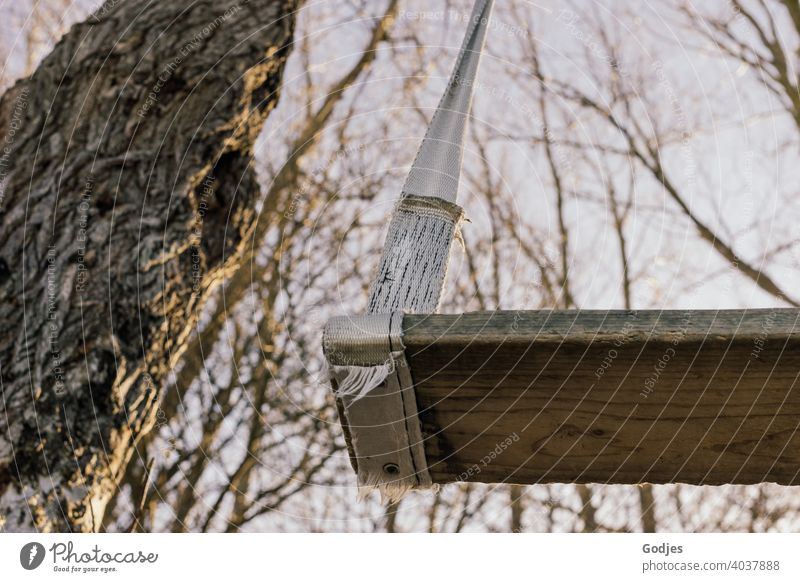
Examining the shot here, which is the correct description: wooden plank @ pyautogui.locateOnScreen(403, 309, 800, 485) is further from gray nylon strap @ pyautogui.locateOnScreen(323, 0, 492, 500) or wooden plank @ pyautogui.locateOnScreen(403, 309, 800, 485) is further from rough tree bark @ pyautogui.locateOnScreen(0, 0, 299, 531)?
rough tree bark @ pyautogui.locateOnScreen(0, 0, 299, 531)

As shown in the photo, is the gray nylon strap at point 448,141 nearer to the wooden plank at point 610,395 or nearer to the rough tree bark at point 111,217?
the wooden plank at point 610,395

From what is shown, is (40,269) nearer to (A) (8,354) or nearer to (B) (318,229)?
(A) (8,354)

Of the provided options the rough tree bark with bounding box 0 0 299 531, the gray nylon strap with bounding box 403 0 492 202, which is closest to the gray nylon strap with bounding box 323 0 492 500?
the gray nylon strap with bounding box 403 0 492 202

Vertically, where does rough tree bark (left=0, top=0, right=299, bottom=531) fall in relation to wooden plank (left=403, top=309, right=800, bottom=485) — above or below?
above

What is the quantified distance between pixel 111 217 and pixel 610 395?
60.7 inches

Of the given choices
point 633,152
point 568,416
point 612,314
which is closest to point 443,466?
point 568,416

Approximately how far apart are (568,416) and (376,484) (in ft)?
1.03

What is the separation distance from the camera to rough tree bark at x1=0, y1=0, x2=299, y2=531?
198 cm

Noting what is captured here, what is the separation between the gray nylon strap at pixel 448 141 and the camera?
1465mm

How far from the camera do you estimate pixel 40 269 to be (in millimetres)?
2086

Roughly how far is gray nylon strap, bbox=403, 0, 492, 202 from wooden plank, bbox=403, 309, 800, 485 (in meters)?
0.41

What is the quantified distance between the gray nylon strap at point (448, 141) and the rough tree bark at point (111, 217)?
3.29 ft

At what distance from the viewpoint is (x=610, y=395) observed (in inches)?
44.8

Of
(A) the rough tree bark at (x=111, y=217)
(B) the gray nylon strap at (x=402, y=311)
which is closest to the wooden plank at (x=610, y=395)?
(B) the gray nylon strap at (x=402, y=311)
